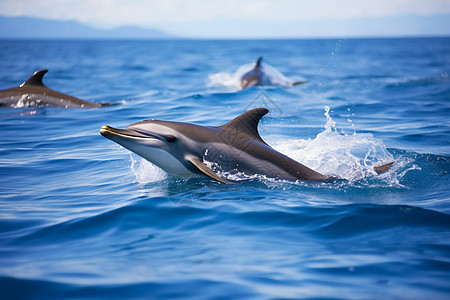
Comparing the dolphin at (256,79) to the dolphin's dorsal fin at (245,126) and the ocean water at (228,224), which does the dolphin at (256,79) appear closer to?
the ocean water at (228,224)

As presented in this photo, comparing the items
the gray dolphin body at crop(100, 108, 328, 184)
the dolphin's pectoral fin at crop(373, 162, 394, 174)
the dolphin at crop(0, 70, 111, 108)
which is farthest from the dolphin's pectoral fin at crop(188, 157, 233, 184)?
the dolphin at crop(0, 70, 111, 108)

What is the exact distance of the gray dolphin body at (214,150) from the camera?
299 inches

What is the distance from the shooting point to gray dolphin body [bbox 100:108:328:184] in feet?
24.9

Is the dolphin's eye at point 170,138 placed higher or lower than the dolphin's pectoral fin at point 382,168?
higher

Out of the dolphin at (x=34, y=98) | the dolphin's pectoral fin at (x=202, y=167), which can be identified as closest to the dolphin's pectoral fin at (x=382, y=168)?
the dolphin's pectoral fin at (x=202, y=167)

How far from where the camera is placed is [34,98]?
672 inches

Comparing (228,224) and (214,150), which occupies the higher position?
(214,150)

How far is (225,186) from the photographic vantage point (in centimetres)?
766

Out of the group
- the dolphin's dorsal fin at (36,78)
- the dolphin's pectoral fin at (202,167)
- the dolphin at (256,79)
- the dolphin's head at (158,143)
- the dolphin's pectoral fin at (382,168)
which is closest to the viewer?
the dolphin's pectoral fin at (202,167)

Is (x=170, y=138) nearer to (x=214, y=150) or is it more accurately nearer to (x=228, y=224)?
(x=214, y=150)

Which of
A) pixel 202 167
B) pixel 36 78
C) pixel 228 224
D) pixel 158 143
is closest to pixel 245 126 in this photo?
pixel 202 167

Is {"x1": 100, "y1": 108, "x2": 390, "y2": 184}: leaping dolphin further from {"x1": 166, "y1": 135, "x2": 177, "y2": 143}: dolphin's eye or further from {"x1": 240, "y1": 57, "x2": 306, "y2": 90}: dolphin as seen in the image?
{"x1": 240, "y1": 57, "x2": 306, "y2": 90}: dolphin

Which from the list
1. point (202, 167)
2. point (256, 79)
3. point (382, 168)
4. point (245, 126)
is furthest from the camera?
point (256, 79)

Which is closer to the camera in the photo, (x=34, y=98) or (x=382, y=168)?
(x=382, y=168)
